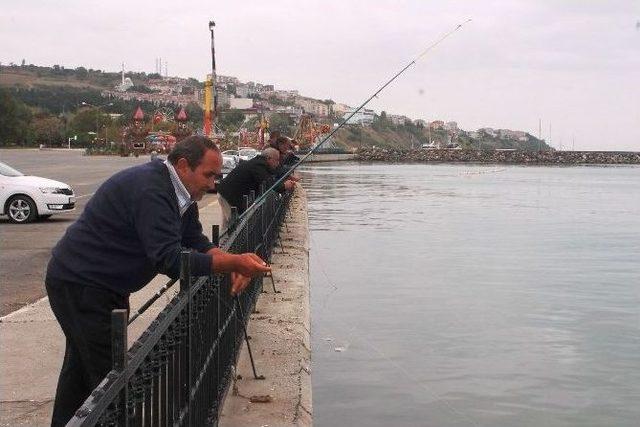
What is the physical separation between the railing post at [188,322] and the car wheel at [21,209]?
1500 centimetres

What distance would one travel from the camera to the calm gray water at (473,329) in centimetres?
824

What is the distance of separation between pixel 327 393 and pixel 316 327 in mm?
3103

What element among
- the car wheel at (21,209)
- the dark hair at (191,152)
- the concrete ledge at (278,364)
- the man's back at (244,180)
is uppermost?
the dark hair at (191,152)

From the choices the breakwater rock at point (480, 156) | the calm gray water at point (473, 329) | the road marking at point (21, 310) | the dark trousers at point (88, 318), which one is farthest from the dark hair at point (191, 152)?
the breakwater rock at point (480, 156)

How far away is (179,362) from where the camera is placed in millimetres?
4184

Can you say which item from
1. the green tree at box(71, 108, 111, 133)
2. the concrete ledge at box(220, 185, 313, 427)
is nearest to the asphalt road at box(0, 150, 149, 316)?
the concrete ledge at box(220, 185, 313, 427)

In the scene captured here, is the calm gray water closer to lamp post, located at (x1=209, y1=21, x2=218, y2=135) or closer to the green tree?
lamp post, located at (x1=209, y1=21, x2=218, y2=135)

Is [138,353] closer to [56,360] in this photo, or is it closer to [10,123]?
→ [56,360]

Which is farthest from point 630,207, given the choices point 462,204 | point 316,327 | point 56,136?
point 56,136

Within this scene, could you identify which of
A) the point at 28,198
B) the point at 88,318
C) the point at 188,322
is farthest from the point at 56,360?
the point at 28,198

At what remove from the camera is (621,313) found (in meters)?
13.0

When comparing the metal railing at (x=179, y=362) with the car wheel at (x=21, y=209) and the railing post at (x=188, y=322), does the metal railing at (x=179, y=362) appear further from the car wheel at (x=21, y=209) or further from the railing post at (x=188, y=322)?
the car wheel at (x=21, y=209)

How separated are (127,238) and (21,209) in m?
15.2

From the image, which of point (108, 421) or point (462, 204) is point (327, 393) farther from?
point (462, 204)
